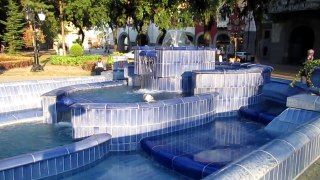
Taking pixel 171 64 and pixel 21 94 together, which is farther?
pixel 21 94

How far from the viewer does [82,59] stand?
23.4m

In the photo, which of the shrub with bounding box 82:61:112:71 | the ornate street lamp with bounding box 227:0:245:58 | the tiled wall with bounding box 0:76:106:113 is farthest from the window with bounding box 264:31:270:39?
the tiled wall with bounding box 0:76:106:113

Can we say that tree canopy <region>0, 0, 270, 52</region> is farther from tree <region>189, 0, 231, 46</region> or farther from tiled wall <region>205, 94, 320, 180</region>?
tiled wall <region>205, 94, 320, 180</region>

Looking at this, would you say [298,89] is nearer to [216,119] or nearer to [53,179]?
[216,119]

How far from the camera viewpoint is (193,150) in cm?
568

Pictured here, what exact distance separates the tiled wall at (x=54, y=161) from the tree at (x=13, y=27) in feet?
107

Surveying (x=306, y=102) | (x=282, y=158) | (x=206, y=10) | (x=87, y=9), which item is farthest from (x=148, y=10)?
(x=282, y=158)

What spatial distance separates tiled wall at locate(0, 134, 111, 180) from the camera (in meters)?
4.59

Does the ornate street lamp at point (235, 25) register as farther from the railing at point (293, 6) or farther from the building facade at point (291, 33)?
the railing at point (293, 6)

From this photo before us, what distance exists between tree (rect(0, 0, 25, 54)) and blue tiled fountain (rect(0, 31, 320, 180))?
2765cm

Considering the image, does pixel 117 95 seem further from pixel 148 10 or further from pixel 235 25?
pixel 235 25

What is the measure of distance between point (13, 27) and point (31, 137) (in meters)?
33.1

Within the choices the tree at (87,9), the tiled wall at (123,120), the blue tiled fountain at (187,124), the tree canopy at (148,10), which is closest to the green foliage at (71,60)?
the tree canopy at (148,10)

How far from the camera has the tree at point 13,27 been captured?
3472 centimetres
